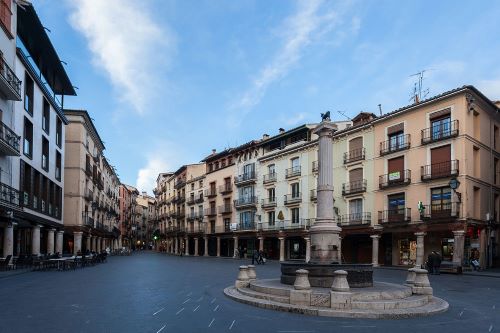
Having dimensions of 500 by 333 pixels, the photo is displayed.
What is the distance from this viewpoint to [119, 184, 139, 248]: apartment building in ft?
367

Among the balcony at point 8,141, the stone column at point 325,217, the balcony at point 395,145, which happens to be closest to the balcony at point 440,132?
the balcony at point 395,145

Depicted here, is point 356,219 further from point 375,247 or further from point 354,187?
point 375,247

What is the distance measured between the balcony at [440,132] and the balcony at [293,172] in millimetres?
16607

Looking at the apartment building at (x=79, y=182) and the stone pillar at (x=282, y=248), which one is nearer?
the apartment building at (x=79, y=182)

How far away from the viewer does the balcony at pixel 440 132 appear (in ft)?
111

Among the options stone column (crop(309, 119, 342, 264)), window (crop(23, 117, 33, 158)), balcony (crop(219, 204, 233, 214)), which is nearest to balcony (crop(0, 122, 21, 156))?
window (crop(23, 117, 33, 158))

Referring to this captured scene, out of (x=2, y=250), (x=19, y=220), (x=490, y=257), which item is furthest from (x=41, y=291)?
(x=490, y=257)

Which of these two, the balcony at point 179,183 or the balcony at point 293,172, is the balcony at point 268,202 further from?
the balcony at point 179,183

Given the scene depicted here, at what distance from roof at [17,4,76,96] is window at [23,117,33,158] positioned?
567cm

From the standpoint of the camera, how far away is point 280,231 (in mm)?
51188

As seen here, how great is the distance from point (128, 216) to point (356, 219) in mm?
90294

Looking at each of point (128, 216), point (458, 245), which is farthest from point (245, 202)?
point (128, 216)

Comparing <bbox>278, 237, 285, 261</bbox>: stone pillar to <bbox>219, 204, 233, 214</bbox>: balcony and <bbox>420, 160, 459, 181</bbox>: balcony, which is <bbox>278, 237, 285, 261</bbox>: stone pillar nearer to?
<bbox>219, 204, 233, 214</bbox>: balcony

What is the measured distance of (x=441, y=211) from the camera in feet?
112
